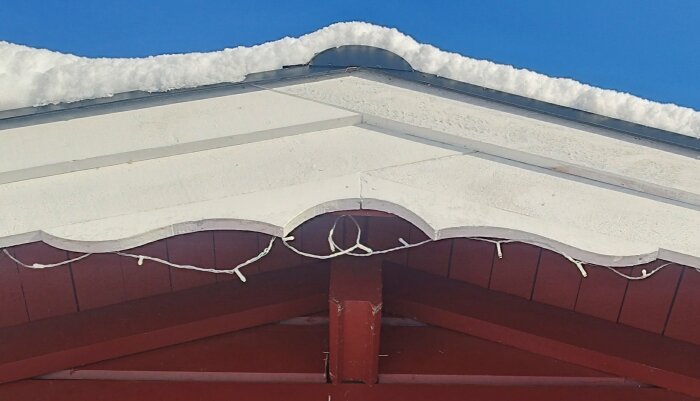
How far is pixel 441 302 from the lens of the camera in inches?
62.6

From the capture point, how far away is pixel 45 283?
58.6 inches

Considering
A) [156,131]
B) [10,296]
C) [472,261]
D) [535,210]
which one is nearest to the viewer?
[535,210]

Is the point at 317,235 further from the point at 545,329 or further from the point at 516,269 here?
the point at 545,329

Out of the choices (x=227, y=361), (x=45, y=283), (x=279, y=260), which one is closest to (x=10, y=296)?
(x=45, y=283)

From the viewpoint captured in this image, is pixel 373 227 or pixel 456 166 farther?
pixel 373 227

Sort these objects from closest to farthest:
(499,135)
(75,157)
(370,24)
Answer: (75,157) → (499,135) → (370,24)

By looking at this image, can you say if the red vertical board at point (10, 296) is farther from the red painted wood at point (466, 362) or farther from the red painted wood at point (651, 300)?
the red painted wood at point (651, 300)

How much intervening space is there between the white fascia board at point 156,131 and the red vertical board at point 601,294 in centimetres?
74

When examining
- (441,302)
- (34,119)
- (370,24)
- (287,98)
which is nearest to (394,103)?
(287,98)

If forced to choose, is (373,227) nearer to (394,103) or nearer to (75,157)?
(394,103)

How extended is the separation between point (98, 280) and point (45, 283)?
12 cm

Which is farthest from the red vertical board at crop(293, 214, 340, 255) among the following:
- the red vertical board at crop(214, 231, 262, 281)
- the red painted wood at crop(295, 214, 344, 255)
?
the red vertical board at crop(214, 231, 262, 281)

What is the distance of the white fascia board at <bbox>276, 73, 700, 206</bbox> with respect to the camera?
47.7 inches

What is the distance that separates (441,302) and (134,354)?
818mm
